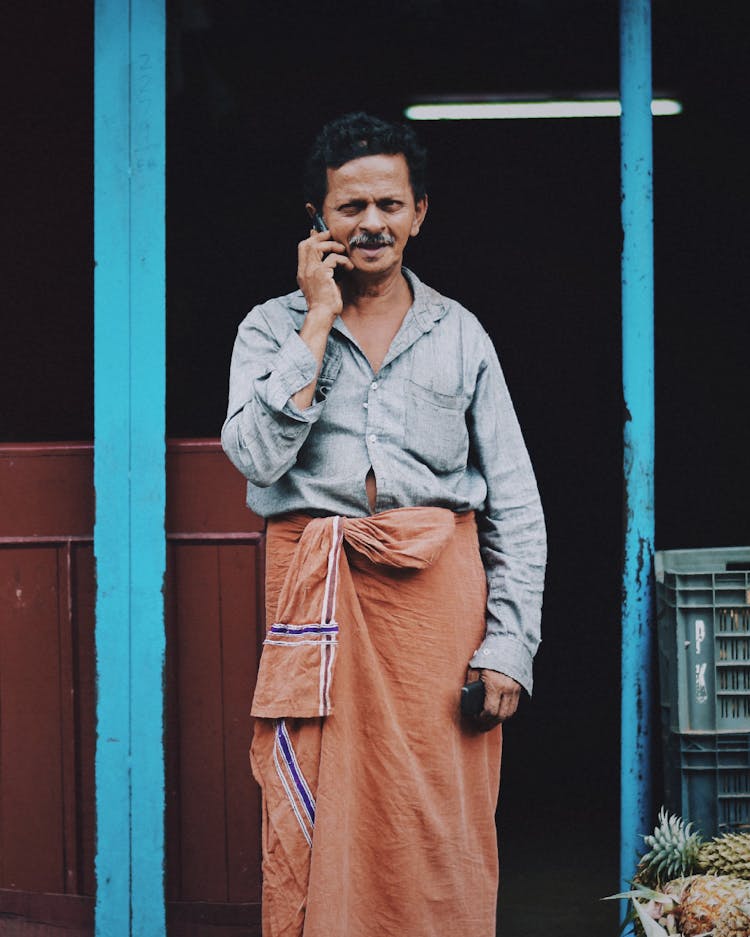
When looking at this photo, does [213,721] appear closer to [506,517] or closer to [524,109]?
[506,517]

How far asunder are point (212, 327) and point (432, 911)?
3514mm

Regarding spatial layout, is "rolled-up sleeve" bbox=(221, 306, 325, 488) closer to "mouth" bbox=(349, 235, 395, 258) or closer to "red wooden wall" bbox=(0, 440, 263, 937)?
"mouth" bbox=(349, 235, 395, 258)

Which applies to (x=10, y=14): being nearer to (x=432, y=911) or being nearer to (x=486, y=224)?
(x=432, y=911)

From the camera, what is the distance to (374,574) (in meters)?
2.41

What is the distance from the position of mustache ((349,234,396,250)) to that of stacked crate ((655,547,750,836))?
118cm

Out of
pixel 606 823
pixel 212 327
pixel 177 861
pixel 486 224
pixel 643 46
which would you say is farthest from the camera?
pixel 486 224

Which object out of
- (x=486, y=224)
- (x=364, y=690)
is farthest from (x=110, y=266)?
(x=486, y=224)

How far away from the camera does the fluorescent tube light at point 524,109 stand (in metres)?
6.18

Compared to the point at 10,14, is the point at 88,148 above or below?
below

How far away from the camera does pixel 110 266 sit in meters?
3.32

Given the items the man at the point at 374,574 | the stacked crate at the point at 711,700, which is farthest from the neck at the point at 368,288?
the stacked crate at the point at 711,700

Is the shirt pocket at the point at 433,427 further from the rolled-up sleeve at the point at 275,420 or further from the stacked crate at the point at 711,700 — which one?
the stacked crate at the point at 711,700

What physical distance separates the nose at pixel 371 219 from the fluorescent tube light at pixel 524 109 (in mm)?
3964

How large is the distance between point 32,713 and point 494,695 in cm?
161
